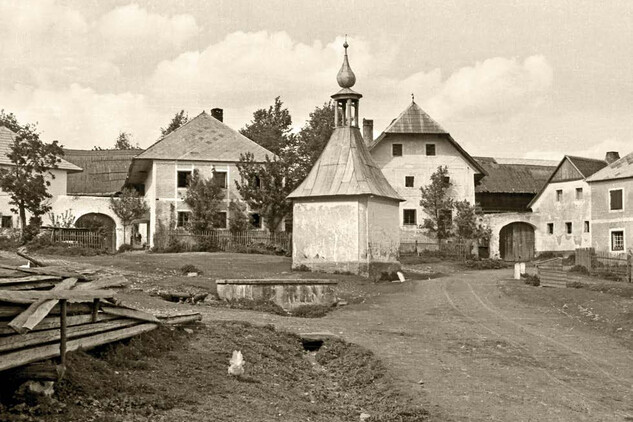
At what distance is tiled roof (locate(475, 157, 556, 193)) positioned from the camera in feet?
189

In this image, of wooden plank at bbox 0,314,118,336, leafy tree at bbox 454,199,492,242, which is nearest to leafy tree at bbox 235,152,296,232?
leafy tree at bbox 454,199,492,242

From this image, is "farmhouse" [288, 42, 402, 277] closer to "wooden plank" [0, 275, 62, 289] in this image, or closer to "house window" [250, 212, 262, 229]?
"house window" [250, 212, 262, 229]

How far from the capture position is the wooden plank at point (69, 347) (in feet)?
30.4

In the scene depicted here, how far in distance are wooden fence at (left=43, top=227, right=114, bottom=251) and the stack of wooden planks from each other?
27337mm

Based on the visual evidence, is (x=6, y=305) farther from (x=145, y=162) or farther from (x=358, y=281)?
(x=145, y=162)

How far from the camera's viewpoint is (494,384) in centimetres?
1240

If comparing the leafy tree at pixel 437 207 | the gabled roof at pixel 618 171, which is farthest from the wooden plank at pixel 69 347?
the leafy tree at pixel 437 207

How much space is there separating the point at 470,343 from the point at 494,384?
395 centimetres

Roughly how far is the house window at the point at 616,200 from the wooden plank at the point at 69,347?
35.8 metres

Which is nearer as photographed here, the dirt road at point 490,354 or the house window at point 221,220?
the dirt road at point 490,354

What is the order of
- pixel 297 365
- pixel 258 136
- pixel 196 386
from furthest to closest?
pixel 258 136 < pixel 297 365 < pixel 196 386

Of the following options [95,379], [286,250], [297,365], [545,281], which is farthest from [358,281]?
[95,379]

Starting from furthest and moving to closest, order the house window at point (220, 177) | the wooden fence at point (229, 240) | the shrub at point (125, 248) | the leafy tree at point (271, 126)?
the leafy tree at point (271, 126)
the house window at point (220, 177)
the shrub at point (125, 248)
the wooden fence at point (229, 240)

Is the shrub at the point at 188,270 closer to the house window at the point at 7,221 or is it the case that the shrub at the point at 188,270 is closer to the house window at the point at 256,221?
the house window at the point at 256,221
